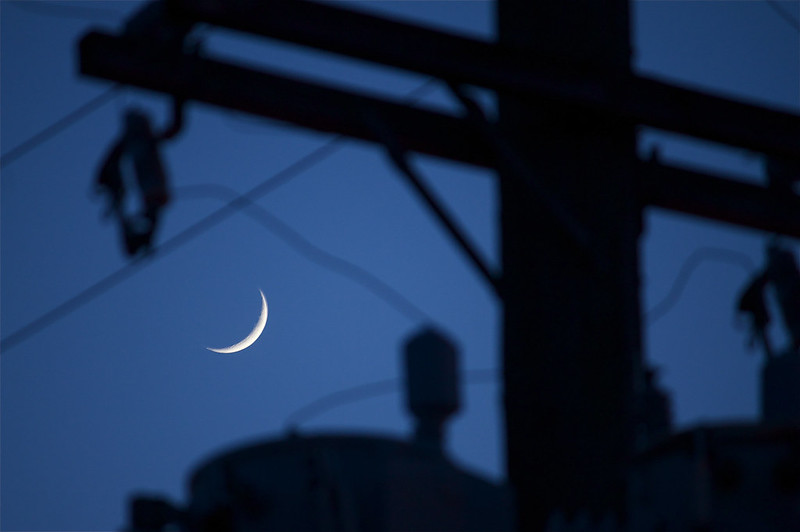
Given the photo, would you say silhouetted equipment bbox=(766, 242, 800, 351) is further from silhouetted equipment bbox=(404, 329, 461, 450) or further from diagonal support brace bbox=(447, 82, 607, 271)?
diagonal support brace bbox=(447, 82, 607, 271)

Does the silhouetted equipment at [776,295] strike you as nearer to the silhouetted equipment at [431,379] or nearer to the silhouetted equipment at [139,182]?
the silhouetted equipment at [431,379]

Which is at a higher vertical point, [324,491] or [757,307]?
[757,307]

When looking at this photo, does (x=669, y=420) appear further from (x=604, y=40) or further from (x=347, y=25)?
(x=347, y=25)

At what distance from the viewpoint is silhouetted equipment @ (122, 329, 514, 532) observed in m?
5.96

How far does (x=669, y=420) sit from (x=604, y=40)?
8.15ft

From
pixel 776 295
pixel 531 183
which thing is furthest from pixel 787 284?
pixel 531 183

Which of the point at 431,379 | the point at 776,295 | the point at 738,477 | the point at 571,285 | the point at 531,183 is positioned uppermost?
the point at 531,183

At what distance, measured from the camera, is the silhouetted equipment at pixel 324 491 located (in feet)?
19.5

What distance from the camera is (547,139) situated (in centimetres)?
730

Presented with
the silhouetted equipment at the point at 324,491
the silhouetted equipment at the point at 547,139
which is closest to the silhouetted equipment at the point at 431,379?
the silhouetted equipment at the point at 547,139

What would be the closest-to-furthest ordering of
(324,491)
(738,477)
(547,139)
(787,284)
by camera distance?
(738,477) < (324,491) < (547,139) < (787,284)

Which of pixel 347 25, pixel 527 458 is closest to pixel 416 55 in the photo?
pixel 347 25

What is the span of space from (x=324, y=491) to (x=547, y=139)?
2060mm

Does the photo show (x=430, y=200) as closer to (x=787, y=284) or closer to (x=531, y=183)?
(x=531, y=183)
